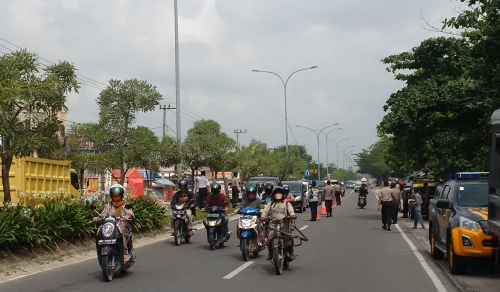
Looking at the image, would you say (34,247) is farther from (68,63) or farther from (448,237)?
(448,237)

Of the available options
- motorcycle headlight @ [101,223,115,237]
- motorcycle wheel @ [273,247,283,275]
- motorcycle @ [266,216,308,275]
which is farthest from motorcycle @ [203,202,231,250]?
motorcycle headlight @ [101,223,115,237]

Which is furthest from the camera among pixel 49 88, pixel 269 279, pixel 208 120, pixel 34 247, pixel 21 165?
pixel 208 120

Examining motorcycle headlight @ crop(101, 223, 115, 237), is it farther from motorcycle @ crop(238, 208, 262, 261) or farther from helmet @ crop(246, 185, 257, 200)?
helmet @ crop(246, 185, 257, 200)

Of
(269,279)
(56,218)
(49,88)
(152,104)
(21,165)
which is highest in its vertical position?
(152,104)

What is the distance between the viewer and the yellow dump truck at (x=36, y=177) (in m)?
19.7

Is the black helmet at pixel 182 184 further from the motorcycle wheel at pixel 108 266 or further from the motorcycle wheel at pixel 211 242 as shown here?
the motorcycle wheel at pixel 108 266

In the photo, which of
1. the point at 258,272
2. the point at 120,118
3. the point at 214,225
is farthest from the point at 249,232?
the point at 120,118

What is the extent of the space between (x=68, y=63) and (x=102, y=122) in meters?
19.0

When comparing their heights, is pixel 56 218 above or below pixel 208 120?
below

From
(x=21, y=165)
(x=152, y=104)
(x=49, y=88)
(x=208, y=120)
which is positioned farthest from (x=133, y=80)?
(x=208, y=120)

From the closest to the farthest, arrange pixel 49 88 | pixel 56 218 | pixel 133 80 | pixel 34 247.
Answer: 1. pixel 34 247
2. pixel 56 218
3. pixel 49 88
4. pixel 133 80

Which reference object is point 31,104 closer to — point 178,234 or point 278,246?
point 178,234

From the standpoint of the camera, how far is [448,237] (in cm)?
1188

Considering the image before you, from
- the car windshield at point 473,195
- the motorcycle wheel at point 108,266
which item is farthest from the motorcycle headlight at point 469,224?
the motorcycle wheel at point 108,266
